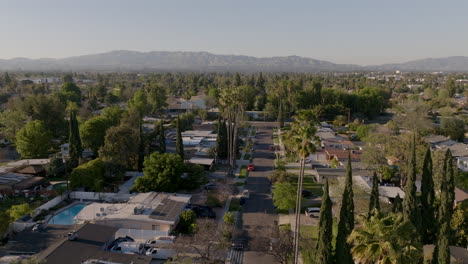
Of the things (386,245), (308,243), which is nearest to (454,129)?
(308,243)

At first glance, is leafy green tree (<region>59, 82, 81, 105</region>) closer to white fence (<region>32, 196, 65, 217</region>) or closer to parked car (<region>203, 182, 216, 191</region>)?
white fence (<region>32, 196, 65, 217</region>)

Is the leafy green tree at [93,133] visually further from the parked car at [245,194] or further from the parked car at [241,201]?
the parked car at [241,201]

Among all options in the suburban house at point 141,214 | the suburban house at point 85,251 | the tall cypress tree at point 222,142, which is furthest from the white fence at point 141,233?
the tall cypress tree at point 222,142

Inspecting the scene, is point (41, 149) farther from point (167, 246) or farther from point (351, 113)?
point (351, 113)

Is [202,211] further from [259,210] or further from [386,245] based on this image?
[386,245]

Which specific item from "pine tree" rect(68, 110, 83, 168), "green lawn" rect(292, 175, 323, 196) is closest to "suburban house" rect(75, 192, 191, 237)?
"pine tree" rect(68, 110, 83, 168)
